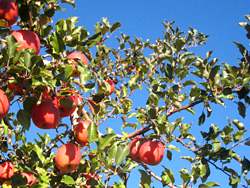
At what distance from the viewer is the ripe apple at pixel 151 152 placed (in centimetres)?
339

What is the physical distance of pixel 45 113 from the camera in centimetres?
271

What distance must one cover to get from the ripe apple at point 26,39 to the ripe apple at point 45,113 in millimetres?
497

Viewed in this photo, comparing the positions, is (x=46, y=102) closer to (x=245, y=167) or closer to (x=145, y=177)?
(x=145, y=177)

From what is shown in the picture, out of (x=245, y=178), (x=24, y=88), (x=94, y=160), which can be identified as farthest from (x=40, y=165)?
(x=245, y=178)

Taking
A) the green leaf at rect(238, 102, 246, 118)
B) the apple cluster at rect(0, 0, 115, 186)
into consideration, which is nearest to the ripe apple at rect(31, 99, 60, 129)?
the apple cluster at rect(0, 0, 115, 186)

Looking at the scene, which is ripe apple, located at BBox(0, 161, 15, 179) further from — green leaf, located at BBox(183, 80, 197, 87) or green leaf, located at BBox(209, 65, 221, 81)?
→ green leaf, located at BBox(209, 65, 221, 81)

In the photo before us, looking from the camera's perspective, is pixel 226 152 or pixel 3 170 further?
pixel 3 170

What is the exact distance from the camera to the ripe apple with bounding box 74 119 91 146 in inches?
119

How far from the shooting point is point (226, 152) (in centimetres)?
335

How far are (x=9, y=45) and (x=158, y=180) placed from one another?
7.16 feet

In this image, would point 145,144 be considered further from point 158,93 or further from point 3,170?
point 3,170

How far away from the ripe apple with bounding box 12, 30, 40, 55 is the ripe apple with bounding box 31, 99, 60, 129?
497 mm

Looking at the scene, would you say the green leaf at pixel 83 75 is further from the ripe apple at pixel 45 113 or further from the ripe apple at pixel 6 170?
the ripe apple at pixel 6 170

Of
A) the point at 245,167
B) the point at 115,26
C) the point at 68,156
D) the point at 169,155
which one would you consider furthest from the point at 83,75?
the point at 245,167
